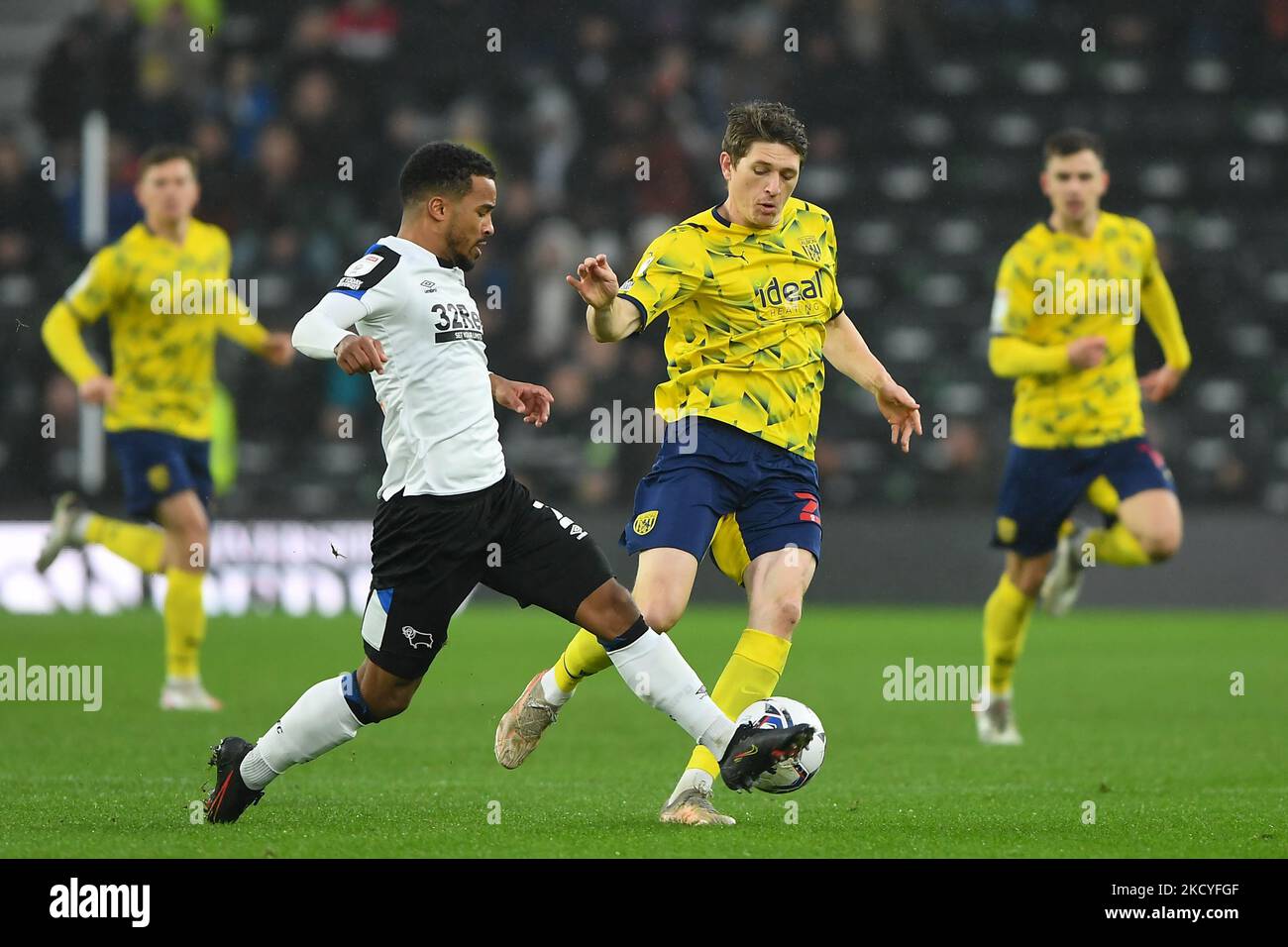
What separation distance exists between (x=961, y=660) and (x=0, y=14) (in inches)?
515

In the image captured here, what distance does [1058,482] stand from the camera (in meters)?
9.22

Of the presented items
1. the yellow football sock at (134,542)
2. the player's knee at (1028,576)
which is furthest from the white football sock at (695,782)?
the yellow football sock at (134,542)

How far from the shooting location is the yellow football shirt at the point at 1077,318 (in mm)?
9242

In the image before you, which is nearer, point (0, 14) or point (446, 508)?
point (446, 508)

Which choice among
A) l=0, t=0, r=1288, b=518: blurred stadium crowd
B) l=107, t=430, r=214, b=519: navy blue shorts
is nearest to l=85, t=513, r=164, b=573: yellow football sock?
l=107, t=430, r=214, b=519: navy blue shorts

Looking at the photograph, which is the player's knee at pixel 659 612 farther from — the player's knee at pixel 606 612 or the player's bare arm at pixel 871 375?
the player's bare arm at pixel 871 375

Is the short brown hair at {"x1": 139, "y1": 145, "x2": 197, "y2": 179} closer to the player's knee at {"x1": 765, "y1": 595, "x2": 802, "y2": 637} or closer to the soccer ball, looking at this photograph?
the player's knee at {"x1": 765, "y1": 595, "x2": 802, "y2": 637}

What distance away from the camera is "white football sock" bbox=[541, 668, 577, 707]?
645 centimetres

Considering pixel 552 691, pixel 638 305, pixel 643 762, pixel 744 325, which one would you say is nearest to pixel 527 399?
pixel 638 305

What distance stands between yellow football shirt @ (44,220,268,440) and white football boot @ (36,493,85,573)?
1.45 meters

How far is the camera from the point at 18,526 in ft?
51.8

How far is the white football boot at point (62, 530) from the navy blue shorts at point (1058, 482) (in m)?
5.52

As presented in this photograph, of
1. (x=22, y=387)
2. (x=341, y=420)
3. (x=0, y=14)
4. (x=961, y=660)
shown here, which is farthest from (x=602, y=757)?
(x=0, y=14)

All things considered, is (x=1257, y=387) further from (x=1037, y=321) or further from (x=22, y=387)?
(x=22, y=387)
